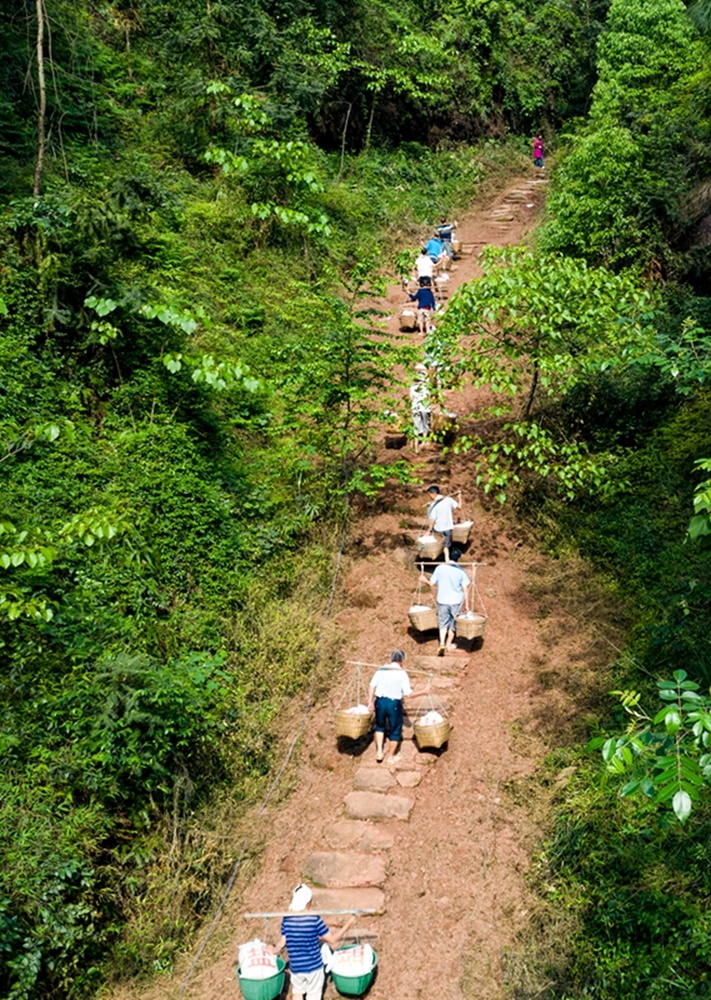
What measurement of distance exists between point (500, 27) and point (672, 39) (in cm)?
1138

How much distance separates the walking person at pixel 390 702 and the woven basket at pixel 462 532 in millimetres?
2764

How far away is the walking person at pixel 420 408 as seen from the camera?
479 inches

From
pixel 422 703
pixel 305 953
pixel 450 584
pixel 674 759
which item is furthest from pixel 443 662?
pixel 674 759

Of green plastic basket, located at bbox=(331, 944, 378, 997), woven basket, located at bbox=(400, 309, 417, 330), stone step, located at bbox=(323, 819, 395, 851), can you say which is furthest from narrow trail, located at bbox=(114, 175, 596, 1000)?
woven basket, located at bbox=(400, 309, 417, 330)

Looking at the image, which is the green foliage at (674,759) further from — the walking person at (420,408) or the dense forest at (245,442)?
the walking person at (420,408)

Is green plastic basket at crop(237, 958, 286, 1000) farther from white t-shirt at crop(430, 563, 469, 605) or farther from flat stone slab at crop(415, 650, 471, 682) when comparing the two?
white t-shirt at crop(430, 563, 469, 605)

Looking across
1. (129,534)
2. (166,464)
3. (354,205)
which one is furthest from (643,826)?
(354,205)

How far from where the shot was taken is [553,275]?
1087cm

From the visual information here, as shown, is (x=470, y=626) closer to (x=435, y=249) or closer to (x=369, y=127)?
(x=435, y=249)

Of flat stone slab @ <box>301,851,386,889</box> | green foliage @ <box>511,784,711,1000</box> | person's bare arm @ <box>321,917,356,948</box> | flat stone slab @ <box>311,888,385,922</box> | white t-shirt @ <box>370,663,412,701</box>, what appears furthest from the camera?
white t-shirt @ <box>370,663,412,701</box>

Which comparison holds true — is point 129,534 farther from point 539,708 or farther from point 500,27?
point 500,27

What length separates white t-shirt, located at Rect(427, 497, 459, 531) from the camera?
10.7 metres

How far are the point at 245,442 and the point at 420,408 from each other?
2.59 m

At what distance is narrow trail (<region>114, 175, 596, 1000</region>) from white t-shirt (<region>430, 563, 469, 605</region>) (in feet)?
2.28
